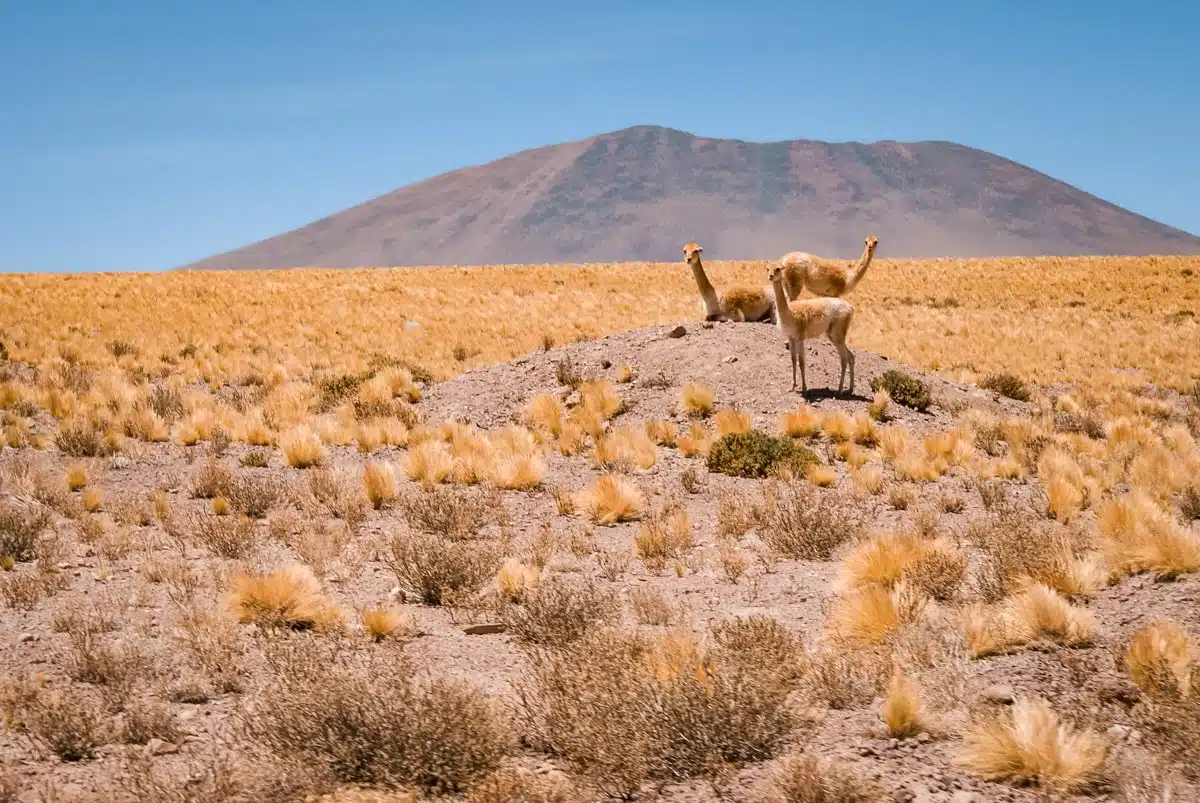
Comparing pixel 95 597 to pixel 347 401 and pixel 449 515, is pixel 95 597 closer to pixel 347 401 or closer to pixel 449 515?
pixel 449 515

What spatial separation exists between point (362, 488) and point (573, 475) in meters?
2.86

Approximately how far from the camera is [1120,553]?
7.56 metres

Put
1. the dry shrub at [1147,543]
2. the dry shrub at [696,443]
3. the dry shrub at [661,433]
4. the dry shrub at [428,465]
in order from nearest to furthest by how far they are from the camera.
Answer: the dry shrub at [1147,543] < the dry shrub at [428,465] < the dry shrub at [696,443] < the dry shrub at [661,433]

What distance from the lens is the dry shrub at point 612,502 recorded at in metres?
10.4

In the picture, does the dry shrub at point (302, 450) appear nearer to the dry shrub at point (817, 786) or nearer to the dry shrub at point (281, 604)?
the dry shrub at point (281, 604)

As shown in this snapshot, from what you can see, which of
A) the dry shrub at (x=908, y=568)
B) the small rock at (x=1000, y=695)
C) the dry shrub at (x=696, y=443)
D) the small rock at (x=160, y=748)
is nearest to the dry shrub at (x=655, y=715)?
the small rock at (x=1000, y=695)

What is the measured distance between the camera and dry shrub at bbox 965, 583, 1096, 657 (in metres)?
6.07

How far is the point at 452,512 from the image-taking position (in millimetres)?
9898

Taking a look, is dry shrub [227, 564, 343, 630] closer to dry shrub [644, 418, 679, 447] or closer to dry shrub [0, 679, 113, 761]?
dry shrub [0, 679, 113, 761]

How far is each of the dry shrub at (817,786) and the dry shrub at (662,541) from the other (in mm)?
4057

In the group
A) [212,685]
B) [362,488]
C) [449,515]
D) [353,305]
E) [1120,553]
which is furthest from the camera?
[353,305]

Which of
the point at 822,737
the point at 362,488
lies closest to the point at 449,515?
the point at 362,488

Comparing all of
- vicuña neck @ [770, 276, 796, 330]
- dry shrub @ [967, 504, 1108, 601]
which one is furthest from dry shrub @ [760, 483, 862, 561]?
vicuña neck @ [770, 276, 796, 330]

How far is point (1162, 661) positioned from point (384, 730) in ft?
14.0
